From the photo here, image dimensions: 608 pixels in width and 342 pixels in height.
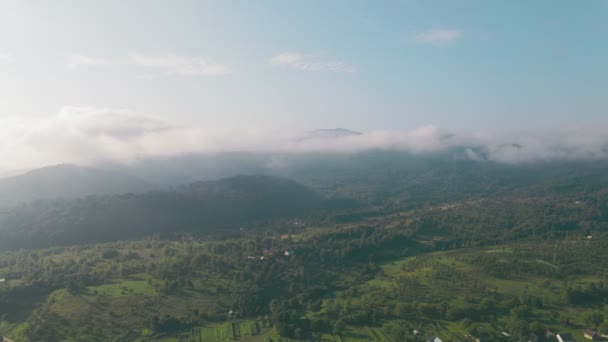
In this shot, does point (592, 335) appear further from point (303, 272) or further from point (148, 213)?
point (148, 213)

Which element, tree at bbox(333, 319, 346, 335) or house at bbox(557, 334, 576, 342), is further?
tree at bbox(333, 319, 346, 335)

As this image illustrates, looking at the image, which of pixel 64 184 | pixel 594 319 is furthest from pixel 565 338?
pixel 64 184

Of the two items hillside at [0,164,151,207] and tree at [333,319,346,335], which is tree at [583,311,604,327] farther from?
hillside at [0,164,151,207]

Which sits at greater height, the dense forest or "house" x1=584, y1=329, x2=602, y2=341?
the dense forest

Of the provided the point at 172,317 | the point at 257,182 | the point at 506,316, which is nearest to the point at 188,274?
the point at 172,317

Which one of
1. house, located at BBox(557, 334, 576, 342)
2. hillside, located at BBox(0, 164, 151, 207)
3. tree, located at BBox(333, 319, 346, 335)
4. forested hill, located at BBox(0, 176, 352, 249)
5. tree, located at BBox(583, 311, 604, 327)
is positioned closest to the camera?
house, located at BBox(557, 334, 576, 342)

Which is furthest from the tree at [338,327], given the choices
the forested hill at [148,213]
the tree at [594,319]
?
the forested hill at [148,213]

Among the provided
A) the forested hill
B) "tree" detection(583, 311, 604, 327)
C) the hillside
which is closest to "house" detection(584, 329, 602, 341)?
"tree" detection(583, 311, 604, 327)

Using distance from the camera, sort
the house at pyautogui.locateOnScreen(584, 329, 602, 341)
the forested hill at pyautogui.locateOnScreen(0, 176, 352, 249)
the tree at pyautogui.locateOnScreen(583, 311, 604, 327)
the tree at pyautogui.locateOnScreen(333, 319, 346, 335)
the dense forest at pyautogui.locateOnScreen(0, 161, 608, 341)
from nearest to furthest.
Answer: the house at pyautogui.locateOnScreen(584, 329, 602, 341) → the tree at pyautogui.locateOnScreen(583, 311, 604, 327) → the tree at pyautogui.locateOnScreen(333, 319, 346, 335) → the dense forest at pyautogui.locateOnScreen(0, 161, 608, 341) → the forested hill at pyautogui.locateOnScreen(0, 176, 352, 249)

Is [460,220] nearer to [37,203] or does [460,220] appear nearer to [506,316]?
[506,316]
